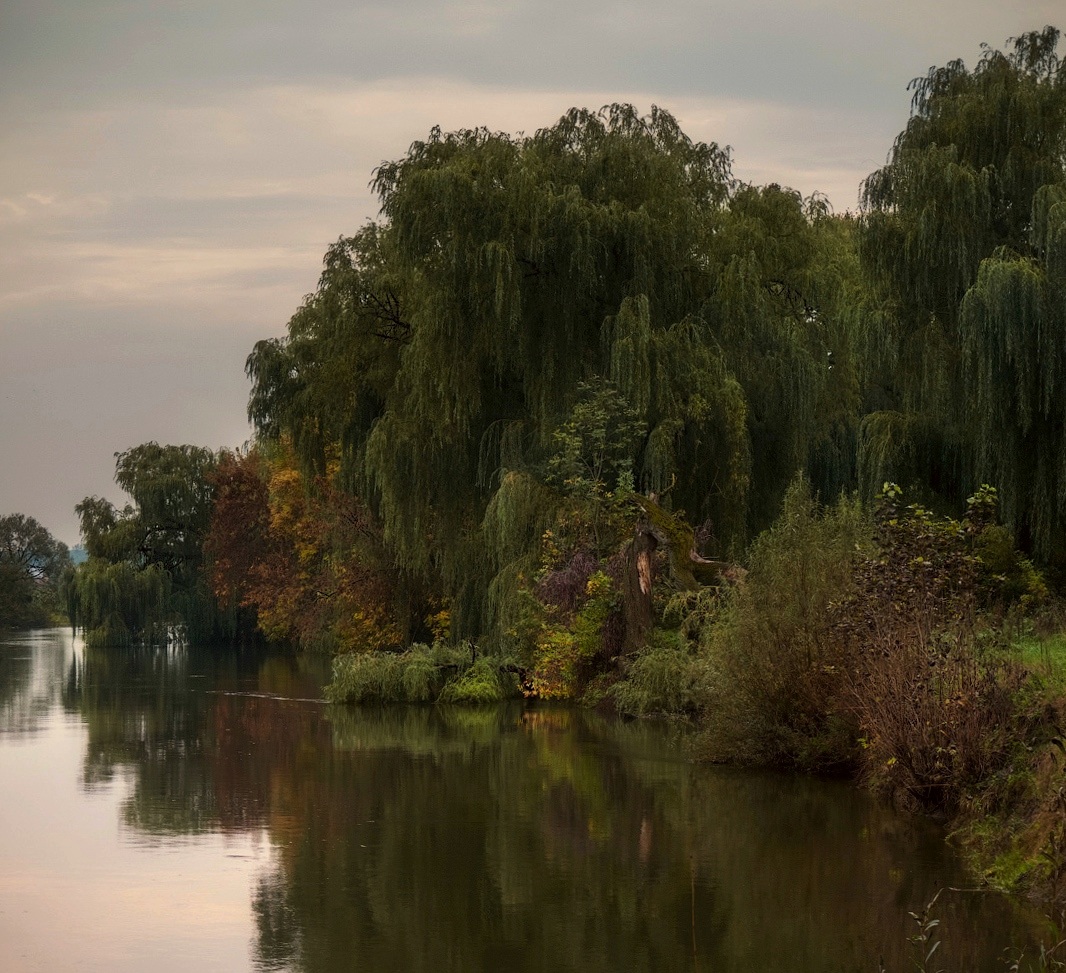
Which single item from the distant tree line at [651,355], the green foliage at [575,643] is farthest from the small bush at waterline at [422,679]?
the green foliage at [575,643]

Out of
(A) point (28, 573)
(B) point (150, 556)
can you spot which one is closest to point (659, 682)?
(B) point (150, 556)

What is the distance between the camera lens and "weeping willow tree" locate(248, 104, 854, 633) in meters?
27.4

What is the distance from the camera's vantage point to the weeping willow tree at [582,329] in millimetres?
27438

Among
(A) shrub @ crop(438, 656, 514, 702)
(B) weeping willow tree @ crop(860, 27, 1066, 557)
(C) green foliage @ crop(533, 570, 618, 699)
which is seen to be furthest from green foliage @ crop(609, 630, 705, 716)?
(B) weeping willow tree @ crop(860, 27, 1066, 557)

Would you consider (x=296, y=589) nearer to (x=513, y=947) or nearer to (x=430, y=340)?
(x=430, y=340)

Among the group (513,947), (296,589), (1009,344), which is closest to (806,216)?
(1009,344)

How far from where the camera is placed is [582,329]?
2847cm

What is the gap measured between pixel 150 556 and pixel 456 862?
4681cm

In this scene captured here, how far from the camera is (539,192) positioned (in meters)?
27.9

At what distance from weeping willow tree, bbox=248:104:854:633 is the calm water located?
739 centimetres

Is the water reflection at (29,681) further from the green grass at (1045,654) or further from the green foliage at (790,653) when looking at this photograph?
the green grass at (1045,654)

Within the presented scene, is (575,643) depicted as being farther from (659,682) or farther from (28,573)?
(28,573)

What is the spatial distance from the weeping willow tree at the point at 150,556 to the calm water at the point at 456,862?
33742mm

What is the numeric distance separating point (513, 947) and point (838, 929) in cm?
216
